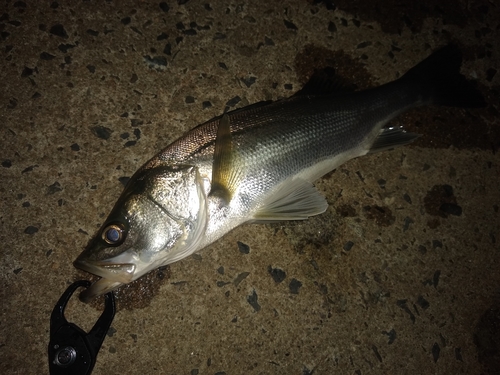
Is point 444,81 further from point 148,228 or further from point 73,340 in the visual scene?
point 73,340

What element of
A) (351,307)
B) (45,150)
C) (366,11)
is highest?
(366,11)

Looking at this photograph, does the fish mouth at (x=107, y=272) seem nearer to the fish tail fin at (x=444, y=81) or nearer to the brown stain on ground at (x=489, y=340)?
the fish tail fin at (x=444, y=81)

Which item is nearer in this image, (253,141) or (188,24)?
(253,141)

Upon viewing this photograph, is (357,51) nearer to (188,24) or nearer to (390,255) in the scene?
(188,24)

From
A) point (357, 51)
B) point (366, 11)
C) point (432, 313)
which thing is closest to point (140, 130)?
point (357, 51)

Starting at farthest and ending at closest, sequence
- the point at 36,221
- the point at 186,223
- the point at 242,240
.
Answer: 1. the point at 242,240
2. the point at 36,221
3. the point at 186,223

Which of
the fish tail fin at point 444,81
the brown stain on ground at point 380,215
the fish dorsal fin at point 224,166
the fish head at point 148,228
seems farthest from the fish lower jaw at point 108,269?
the fish tail fin at point 444,81

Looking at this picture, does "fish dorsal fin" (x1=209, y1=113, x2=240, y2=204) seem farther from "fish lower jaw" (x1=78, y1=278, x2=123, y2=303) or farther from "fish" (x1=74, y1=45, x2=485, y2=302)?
"fish lower jaw" (x1=78, y1=278, x2=123, y2=303)
